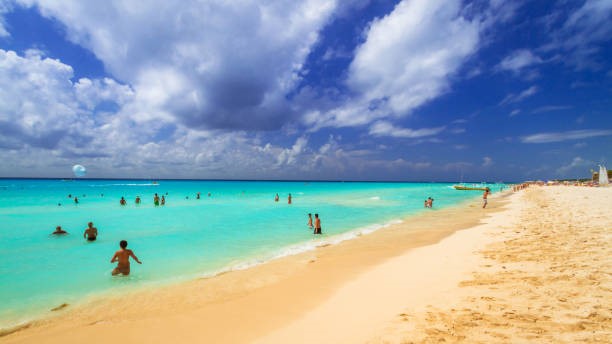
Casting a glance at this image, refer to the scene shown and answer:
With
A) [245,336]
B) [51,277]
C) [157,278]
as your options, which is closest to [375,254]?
[245,336]

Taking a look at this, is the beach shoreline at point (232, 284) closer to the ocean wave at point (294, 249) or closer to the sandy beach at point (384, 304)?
the sandy beach at point (384, 304)

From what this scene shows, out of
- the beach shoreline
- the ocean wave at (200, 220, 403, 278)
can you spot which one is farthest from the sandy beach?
the ocean wave at (200, 220, 403, 278)

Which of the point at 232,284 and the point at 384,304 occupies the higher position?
the point at 384,304

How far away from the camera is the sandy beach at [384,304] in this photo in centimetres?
438

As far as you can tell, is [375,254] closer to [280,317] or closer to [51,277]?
[280,317]

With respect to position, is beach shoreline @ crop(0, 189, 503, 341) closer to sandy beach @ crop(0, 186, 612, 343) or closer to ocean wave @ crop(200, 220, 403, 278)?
sandy beach @ crop(0, 186, 612, 343)

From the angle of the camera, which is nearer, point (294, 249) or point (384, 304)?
point (384, 304)

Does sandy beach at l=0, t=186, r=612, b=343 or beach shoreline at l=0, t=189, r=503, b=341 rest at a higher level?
sandy beach at l=0, t=186, r=612, b=343

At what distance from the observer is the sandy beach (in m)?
4.38

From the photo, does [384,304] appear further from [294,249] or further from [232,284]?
[294,249]

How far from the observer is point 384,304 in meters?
5.74

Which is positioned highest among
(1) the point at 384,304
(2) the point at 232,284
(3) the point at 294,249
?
(1) the point at 384,304

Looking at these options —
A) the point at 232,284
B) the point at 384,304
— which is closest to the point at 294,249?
the point at 232,284

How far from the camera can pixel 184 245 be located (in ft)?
46.5
